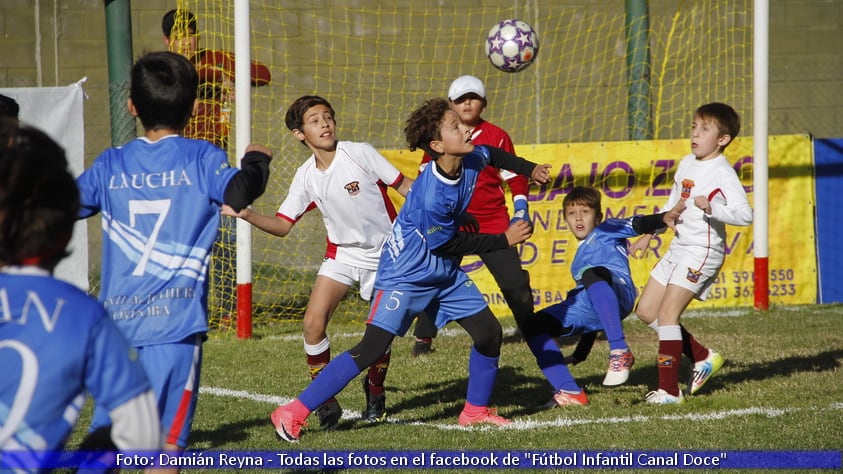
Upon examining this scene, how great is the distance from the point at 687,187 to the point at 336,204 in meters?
2.06

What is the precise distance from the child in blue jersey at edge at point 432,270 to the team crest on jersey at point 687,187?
1.40 meters

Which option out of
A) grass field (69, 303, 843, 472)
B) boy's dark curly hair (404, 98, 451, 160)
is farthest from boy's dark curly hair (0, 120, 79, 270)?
boy's dark curly hair (404, 98, 451, 160)

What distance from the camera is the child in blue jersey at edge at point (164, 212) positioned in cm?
338

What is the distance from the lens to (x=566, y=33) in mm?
12656

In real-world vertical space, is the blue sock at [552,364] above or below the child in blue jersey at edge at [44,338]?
below

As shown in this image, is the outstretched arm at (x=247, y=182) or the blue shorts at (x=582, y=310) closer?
the outstretched arm at (x=247, y=182)

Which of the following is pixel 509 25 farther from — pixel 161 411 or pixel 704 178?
pixel 161 411

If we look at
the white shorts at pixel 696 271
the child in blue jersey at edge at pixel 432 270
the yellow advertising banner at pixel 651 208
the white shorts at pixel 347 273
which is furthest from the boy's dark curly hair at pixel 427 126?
the yellow advertising banner at pixel 651 208

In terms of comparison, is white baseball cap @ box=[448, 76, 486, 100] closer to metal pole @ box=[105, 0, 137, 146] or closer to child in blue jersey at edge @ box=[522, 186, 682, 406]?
child in blue jersey at edge @ box=[522, 186, 682, 406]

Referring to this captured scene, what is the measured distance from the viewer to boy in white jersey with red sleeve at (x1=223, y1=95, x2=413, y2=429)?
228 inches

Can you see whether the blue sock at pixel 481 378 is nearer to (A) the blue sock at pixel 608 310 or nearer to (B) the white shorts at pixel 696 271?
(A) the blue sock at pixel 608 310

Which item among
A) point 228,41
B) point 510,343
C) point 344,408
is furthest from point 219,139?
point 344,408

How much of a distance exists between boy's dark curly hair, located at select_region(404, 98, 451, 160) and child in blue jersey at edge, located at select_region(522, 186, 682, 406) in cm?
140

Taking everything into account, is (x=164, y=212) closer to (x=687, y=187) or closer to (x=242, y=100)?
(x=687, y=187)
